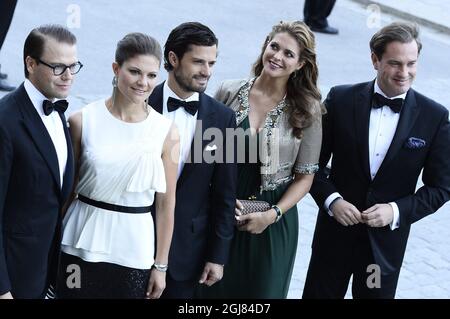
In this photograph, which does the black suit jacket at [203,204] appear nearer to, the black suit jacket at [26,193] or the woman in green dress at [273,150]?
the woman in green dress at [273,150]

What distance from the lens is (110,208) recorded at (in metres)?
3.84

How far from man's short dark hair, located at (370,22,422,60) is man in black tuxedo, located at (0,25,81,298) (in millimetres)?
1466

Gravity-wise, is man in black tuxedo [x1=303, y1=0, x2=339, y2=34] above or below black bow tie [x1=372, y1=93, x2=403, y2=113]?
below

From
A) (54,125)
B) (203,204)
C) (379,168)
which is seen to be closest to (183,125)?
(203,204)

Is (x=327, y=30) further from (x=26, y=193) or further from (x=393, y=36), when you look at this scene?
(x=26, y=193)

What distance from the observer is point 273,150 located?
4406 mm

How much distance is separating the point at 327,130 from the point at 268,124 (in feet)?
1.04

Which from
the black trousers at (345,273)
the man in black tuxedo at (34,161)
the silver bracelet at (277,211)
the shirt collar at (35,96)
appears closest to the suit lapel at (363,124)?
the black trousers at (345,273)

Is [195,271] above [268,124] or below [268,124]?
below

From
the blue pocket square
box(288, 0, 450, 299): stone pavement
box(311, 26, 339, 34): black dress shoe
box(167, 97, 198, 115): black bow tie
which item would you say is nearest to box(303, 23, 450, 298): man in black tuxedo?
the blue pocket square

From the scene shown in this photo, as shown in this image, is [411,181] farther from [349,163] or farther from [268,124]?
[268,124]

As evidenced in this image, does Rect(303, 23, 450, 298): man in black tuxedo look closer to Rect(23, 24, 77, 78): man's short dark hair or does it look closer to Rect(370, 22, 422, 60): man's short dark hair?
Rect(370, 22, 422, 60): man's short dark hair

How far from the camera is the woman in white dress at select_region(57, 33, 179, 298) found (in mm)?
3803
